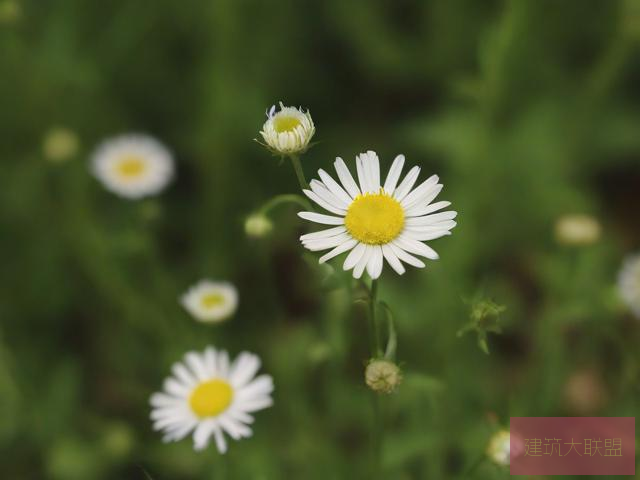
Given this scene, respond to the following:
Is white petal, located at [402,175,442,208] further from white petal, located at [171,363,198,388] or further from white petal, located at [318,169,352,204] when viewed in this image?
white petal, located at [171,363,198,388]

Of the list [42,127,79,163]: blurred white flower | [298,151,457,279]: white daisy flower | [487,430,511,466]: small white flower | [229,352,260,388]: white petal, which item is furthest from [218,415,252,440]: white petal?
[42,127,79,163]: blurred white flower

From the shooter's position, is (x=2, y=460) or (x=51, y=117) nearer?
(x=2, y=460)

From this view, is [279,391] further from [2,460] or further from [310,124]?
[310,124]

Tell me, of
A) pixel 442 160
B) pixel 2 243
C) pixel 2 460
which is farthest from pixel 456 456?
pixel 2 243

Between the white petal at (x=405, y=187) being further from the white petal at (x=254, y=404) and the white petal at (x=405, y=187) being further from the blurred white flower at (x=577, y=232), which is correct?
the blurred white flower at (x=577, y=232)

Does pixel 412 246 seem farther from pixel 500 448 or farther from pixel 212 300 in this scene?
pixel 212 300

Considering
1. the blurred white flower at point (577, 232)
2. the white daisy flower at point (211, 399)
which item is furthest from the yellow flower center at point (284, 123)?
the blurred white flower at point (577, 232)
